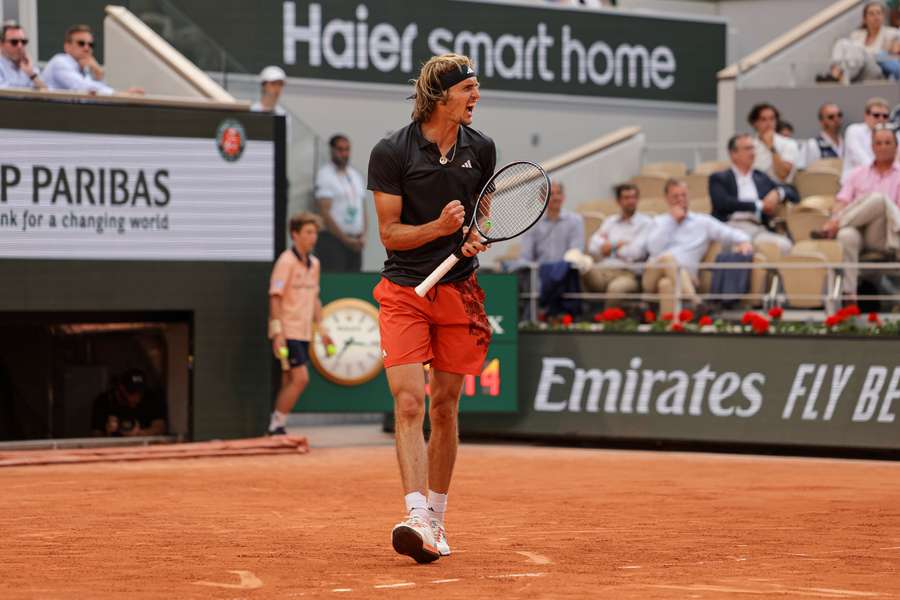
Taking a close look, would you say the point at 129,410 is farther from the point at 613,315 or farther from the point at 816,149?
the point at 816,149

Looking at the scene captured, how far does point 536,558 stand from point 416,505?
2.17 ft

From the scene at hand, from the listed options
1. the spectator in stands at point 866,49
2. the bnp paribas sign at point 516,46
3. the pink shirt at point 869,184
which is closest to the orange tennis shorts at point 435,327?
the pink shirt at point 869,184

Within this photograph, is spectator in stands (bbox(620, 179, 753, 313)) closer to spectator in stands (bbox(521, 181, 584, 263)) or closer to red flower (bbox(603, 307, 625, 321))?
red flower (bbox(603, 307, 625, 321))

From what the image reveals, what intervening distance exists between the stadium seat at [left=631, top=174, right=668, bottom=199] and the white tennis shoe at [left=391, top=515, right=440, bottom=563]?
1335 cm

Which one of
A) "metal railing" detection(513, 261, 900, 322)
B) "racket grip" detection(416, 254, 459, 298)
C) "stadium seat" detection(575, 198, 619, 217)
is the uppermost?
"stadium seat" detection(575, 198, 619, 217)

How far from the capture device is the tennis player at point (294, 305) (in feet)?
47.5

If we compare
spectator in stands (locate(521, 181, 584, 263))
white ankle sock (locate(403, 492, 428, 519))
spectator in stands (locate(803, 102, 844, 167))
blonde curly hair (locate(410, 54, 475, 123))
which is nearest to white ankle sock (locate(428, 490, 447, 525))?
white ankle sock (locate(403, 492, 428, 519))

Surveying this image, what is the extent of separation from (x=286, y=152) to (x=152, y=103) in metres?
1.51

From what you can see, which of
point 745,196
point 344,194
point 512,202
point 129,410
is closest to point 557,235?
point 745,196

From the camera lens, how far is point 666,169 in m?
20.9

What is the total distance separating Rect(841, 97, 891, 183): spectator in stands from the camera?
17000 millimetres

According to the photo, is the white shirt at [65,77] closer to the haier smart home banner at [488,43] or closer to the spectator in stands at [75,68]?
the spectator in stands at [75,68]

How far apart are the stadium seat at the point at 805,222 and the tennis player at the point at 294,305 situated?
5202 millimetres

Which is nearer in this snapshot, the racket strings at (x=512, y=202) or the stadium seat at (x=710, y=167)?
the racket strings at (x=512, y=202)
